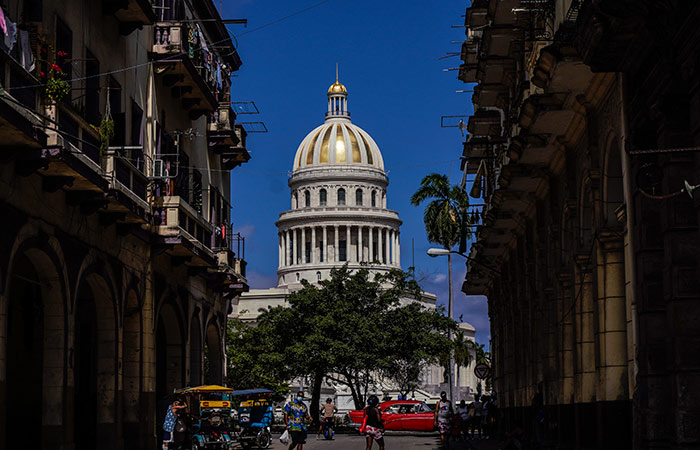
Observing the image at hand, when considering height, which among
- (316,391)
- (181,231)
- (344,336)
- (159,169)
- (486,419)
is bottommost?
(486,419)

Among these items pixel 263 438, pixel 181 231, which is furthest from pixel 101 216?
pixel 263 438

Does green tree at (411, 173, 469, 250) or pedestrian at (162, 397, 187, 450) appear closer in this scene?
pedestrian at (162, 397, 187, 450)

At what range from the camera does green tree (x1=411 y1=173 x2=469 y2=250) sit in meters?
68.5

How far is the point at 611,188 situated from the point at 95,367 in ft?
43.8

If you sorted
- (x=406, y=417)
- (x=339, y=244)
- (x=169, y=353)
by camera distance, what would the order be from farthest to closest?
1. (x=339, y=244)
2. (x=406, y=417)
3. (x=169, y=353)

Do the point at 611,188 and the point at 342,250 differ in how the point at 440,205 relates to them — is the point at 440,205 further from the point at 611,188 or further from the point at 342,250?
the point at 342,250

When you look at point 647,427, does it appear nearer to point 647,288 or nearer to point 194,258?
point 647,288

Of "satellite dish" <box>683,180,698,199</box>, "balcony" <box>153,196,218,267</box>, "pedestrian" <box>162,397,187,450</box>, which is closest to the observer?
"satellite dish" <box>683,180,698,199</box>

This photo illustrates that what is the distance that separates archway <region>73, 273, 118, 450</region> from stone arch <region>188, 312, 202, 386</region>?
950 centimetres

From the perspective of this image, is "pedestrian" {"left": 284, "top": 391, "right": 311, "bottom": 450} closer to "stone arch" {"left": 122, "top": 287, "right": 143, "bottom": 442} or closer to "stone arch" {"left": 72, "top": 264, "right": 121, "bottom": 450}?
"stone arch" {"left": 122, "top": 287, "right": 143, "bottom": 442}

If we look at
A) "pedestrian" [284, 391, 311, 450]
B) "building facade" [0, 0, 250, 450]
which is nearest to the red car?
"building facade" [0, 0, 250, 450]

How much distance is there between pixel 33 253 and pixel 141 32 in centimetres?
914

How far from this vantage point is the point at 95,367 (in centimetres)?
2720

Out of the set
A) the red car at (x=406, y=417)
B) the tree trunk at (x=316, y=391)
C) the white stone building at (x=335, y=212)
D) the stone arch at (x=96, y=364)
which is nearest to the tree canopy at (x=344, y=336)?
the tree trunk at (x=316, y=391)
